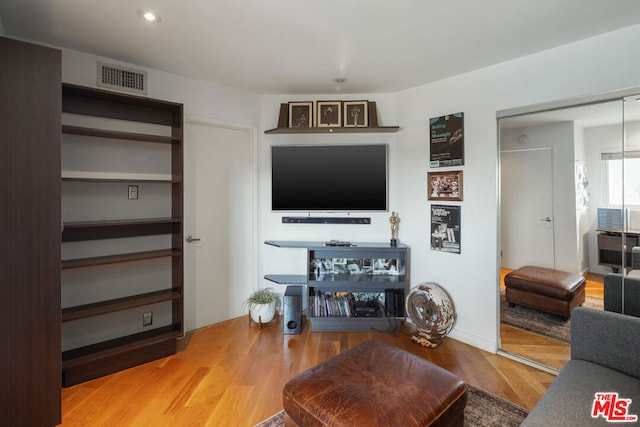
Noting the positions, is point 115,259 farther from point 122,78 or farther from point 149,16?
point 149,16

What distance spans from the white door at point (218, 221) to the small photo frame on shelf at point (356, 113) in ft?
3.52

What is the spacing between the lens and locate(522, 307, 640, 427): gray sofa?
1.30 metres

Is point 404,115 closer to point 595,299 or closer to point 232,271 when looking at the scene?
point 595,299

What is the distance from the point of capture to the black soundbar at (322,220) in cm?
344

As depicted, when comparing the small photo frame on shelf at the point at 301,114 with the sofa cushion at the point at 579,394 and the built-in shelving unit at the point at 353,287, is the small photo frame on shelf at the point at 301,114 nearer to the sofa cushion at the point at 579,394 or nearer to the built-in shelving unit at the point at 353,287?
the built-in shelving unit at the point at 353,287

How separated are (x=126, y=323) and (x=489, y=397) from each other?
290 centimetres

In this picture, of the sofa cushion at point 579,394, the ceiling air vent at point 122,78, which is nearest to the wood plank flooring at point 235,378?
the sofa cushion at point 579,394

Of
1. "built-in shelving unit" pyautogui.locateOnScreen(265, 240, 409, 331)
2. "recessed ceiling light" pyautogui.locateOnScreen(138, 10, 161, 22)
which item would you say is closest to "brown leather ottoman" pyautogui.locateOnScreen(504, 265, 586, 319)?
"built-in shelving unit" pyautogui.locateOnScreen(265, 240, 409, 331)

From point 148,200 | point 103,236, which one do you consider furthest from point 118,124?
point 103,236

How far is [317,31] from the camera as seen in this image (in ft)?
7.07

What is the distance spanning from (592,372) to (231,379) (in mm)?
2213

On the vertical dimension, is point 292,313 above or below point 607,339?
below

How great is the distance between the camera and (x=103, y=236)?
258 cm

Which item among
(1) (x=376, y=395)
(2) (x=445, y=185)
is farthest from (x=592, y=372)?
(2) (x=445, y=185)
